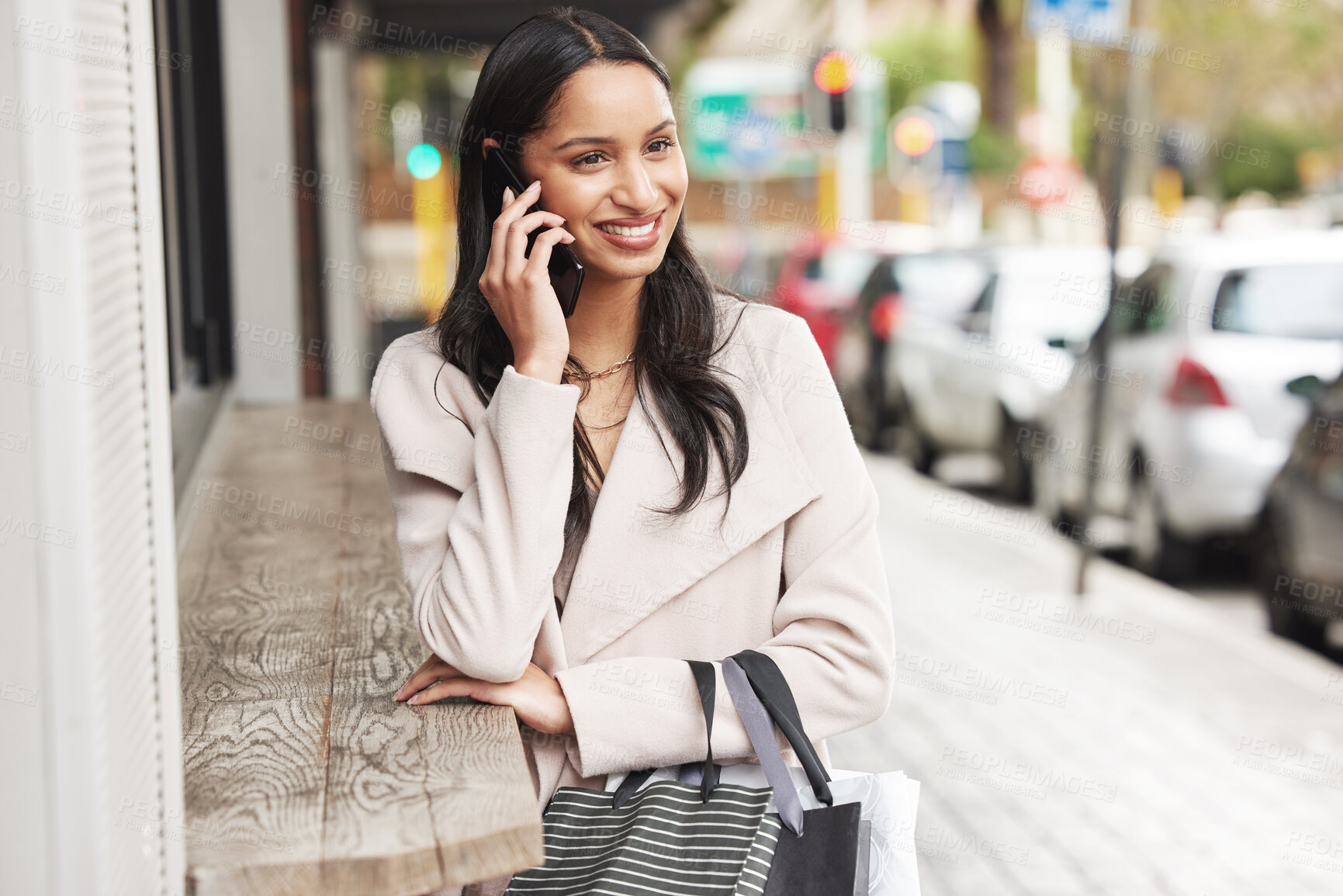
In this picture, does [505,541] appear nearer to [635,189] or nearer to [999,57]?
[635,189]

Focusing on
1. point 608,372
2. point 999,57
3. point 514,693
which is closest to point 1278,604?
point 608,372

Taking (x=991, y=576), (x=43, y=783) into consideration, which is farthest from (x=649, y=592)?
(x=991, y=576)

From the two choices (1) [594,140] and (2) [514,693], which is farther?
(1) [594,140]

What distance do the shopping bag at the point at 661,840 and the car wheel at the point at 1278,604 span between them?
17.9 ft

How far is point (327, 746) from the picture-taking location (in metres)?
2.04

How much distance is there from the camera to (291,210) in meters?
7.05

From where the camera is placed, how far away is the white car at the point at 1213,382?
750 centimetres

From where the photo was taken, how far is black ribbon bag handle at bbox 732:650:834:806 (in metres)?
2.05

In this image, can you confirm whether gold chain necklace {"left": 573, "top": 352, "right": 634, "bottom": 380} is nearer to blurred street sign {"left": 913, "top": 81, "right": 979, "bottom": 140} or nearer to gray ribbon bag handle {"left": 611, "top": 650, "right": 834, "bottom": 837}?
gray ribbon bag handle {"left": 611, "top": 650, "right": 834, "bottom": 837}

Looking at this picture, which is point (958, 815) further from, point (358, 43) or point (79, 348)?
point (358, 43)

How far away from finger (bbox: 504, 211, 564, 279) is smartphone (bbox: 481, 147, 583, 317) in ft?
0.09

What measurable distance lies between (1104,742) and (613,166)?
3866 mm

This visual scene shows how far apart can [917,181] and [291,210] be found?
3376 centimetres

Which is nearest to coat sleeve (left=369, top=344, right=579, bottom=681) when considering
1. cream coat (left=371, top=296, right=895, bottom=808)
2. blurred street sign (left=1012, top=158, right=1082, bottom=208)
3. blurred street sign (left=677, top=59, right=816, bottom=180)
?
cream coat (left=371, top=296, right=895, bottom=808)
